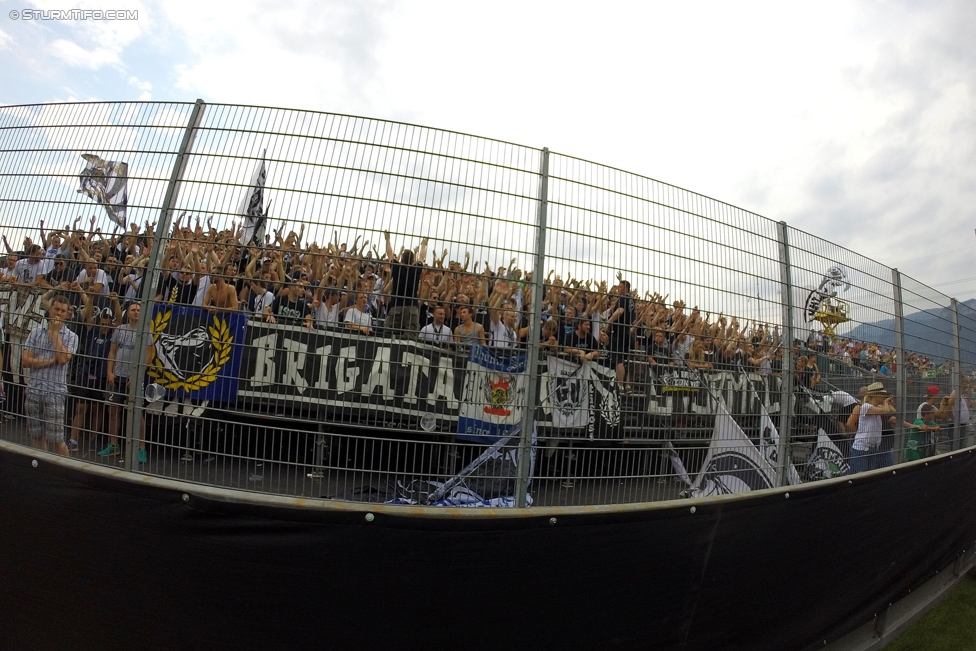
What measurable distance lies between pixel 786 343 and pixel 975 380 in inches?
252

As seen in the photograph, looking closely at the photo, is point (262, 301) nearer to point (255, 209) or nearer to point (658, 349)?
point (255, 209)

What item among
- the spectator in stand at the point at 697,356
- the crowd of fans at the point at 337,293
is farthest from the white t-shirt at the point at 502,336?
the spectator in stand at the point at 697,356

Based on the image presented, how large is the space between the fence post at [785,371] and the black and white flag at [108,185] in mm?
4564

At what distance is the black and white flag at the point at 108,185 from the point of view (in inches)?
124

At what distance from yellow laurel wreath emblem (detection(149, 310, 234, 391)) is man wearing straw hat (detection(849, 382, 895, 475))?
17.4ft

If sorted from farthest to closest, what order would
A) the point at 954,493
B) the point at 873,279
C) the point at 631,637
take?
the point at 954,493
the point at 873,279
the point at 631,637

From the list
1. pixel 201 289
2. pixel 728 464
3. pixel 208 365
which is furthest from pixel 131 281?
pixel 728 464

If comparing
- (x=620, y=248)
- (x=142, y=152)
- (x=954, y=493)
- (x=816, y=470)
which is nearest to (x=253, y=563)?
(x=142, y=152)

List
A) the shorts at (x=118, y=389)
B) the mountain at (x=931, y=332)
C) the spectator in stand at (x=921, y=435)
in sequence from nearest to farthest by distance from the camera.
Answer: the shorts at (x=118, y=389) → the mountain at (x=931, y=332) → the spectator in stand at (x=921, y=435)

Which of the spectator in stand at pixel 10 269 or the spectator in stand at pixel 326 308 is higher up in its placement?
the spectator in stand at pixel 10 269

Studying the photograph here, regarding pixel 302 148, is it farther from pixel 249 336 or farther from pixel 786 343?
pixel 786 343

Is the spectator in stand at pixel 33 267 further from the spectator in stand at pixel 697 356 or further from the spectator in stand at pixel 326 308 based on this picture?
the spectator in stand at pixel 697 356

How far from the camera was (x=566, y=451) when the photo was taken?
3.28 m

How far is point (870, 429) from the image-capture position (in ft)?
17.6
